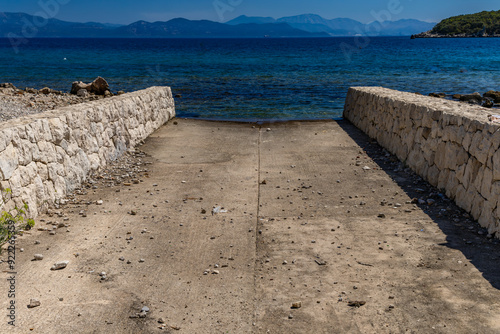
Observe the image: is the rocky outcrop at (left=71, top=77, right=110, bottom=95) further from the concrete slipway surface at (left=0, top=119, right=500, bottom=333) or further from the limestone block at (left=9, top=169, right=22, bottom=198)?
the limestone block at (left=9, top=169, right=22, bottom=198)

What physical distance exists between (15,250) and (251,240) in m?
2.77

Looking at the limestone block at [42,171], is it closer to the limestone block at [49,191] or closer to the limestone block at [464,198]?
the limestone block at [49,191]

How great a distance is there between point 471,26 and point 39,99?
561 feet

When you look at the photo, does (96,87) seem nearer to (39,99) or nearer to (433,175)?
(39,99)

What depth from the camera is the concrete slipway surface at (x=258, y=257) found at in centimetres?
423

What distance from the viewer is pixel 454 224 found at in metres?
6.25

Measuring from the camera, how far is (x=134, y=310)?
4.36 metres

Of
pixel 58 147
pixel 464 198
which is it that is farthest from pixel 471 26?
pixel 58 147

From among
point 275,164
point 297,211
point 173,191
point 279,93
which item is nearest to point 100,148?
point 173,191

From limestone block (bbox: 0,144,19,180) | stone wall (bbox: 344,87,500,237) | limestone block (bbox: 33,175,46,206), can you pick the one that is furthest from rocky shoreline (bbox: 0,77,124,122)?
stone wall (bbox: 344,87,500,237)

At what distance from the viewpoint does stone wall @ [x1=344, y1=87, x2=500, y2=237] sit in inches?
235

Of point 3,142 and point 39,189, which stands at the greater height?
point 3,142

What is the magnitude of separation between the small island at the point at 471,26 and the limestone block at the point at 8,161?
176 metres

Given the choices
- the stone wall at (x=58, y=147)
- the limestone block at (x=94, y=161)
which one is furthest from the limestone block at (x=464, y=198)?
the limestone block at (x=94, y=161)
